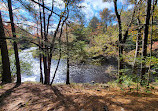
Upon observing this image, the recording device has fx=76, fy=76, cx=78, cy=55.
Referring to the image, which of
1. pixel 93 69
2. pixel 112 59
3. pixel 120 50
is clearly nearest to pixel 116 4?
pixel 120 50

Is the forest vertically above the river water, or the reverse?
the forest

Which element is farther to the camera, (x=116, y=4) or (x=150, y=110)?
(x=116, y=4)

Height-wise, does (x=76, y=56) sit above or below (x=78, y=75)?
above

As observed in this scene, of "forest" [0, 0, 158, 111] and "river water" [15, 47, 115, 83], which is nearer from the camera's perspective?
"forest" [0, 0, 158, 111]

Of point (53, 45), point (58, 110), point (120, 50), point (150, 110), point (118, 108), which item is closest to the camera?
point (150, 110)

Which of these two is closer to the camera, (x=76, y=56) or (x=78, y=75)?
(x=76, y=56)

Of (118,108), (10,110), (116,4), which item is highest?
(116,4)

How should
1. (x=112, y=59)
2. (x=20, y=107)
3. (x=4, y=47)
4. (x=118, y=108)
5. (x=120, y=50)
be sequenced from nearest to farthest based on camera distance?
(x=118, y=108) → (x=20, y=107) → (x=4, y=47) → (x=120, y=50) → (x=112, y=59)

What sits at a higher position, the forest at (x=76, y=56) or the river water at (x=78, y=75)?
the forest at (x=76, y=56)

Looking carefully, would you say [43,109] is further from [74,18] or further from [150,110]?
[74,18]

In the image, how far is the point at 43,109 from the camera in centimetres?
204

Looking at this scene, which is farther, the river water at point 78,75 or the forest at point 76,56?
the river water at point 78,75

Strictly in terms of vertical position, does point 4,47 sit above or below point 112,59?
above

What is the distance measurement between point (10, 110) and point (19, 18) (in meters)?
4.95
